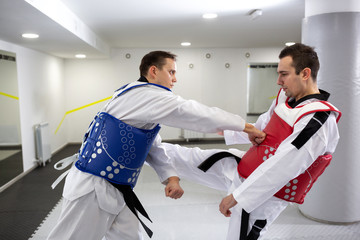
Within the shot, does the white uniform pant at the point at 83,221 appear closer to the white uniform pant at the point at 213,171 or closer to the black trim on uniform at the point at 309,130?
the white uniform pant at the point at 213,171

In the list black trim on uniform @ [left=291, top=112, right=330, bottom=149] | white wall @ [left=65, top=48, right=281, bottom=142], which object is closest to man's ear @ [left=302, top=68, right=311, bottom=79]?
black trim on uniform @ [left=291, top=112, right=330, bottom=149]

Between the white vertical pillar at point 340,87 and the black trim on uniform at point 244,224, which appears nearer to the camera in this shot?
the black trim on uniform at point 244,224

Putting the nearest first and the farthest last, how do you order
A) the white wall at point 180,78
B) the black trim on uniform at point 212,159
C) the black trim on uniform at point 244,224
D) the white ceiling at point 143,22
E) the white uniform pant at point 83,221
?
the white uniform pant at point 83,221
the black trim on uniform at point 244,224
the black trim on uniform at point 212,159
the white ceiling at point 143,22
the white wall at point 180,78

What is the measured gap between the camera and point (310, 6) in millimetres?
3359

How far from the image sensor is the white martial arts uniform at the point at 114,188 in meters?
1.70

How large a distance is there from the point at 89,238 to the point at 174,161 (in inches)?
33.1

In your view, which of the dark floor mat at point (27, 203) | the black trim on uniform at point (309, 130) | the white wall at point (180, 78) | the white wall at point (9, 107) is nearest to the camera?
the black trim on uniform at point (309, 130)

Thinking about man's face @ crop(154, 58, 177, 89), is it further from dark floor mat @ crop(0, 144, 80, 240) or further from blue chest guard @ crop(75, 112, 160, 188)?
dark floor mat @ crop(0, 144, 80, 240)

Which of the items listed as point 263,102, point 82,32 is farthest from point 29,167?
point 263,102

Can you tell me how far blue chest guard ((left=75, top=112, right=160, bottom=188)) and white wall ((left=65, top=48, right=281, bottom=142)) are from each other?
6.48 metres

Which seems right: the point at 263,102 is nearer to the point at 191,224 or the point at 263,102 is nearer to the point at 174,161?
the point at 191,224

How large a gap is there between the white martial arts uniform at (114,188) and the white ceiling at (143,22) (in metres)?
1.72

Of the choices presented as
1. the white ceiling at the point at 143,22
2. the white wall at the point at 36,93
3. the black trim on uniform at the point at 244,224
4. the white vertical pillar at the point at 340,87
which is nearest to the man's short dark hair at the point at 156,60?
the black trim on uniform at the point at 244,224

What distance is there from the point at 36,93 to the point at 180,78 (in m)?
3.73
